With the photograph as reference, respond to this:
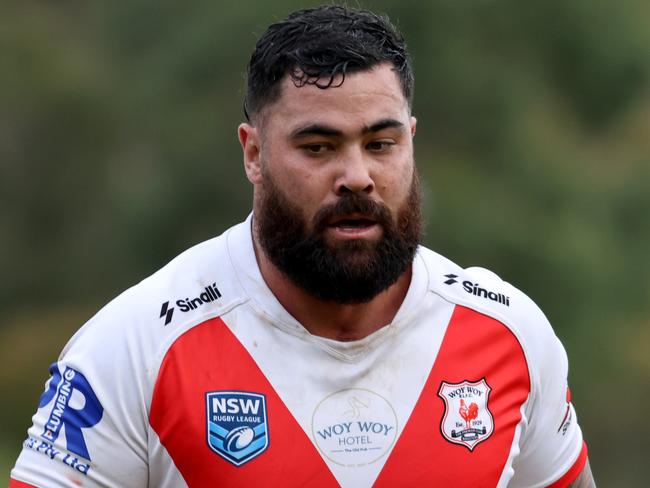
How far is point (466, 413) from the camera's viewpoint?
4.45 meters

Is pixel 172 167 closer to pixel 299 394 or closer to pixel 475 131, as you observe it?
pixel 475 131

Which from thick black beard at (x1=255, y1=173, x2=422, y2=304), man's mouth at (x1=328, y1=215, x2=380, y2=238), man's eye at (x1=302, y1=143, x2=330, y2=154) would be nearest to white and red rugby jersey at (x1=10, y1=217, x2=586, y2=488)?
thick black beard at (x1=255, y1=173, x2=422, y2=304)

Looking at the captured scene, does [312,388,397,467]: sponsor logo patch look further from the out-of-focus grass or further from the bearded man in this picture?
the out-of-focus grass

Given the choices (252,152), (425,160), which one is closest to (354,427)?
(252,152)

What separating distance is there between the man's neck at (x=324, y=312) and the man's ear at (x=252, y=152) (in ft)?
0.81

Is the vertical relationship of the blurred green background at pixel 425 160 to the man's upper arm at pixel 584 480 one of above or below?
above

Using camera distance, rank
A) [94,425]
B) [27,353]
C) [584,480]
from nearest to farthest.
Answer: [94,425] < [584,480] < [27,353]

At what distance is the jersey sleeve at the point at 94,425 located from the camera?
418cm

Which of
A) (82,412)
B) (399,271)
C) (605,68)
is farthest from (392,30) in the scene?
(605,68)

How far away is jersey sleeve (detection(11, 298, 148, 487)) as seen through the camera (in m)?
4.18

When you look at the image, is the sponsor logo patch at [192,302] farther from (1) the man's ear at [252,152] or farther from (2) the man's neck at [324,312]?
(1) the man's ear at [252,152]

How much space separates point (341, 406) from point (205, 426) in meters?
0.41

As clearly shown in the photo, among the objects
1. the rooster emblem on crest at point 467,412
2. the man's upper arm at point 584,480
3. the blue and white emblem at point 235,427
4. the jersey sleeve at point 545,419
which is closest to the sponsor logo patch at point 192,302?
the blue and white emblem at point 235,427

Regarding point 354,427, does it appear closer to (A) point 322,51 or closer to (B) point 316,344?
(B) point 316,344
